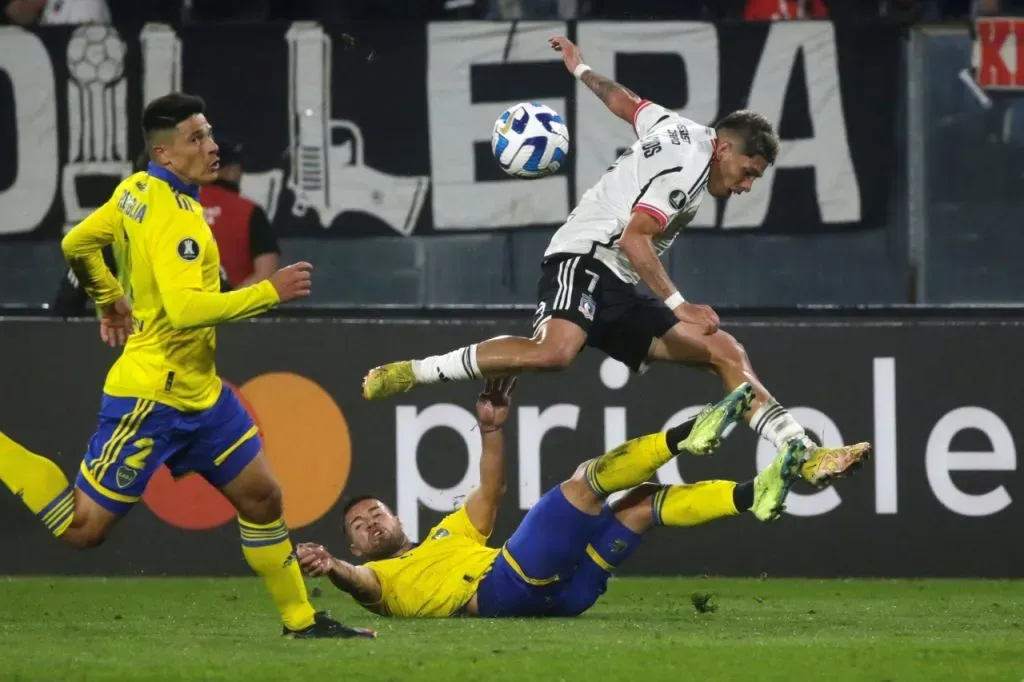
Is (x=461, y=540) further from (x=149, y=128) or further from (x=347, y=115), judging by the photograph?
(x=347, y=115)

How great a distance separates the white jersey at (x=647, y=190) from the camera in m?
7.83

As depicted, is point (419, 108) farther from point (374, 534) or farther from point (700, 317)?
point (700, 317)

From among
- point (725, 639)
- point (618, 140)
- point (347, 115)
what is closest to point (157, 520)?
point (347, 115)

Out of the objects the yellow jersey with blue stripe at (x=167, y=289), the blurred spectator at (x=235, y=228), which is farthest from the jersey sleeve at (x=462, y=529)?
the blurred spectator at (x=235, y=228)

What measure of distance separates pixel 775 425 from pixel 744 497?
389 mm

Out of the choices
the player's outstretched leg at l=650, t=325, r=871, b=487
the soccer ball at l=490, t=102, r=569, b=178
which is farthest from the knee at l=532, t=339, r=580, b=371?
the soccer ball at l=490, t=102, r=569, b=178

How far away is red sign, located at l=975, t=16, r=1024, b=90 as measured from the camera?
33.9 ft

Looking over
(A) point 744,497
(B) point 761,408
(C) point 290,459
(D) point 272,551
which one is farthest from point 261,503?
(C) point 290,459

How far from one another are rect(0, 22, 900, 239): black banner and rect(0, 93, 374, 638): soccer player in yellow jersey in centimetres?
341

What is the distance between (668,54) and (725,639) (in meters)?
4.32

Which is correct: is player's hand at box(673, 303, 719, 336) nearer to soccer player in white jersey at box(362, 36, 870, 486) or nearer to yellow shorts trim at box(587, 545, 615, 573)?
soccer player in white jersey at box(362, 36, 870, 486)

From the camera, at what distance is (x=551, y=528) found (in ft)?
25.0

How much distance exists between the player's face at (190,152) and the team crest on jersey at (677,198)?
187cm

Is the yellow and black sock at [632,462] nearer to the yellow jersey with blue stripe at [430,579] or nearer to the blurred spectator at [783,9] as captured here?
the yellow jersey with blue stripe at [430,579]
